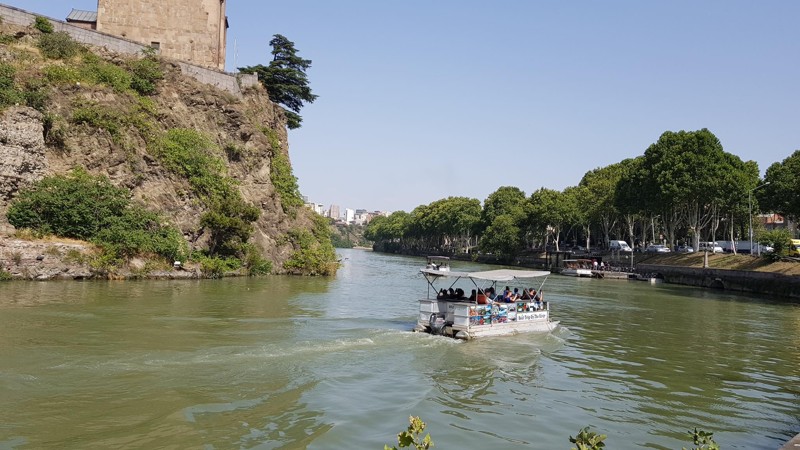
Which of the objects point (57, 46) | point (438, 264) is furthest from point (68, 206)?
point (438, 264)

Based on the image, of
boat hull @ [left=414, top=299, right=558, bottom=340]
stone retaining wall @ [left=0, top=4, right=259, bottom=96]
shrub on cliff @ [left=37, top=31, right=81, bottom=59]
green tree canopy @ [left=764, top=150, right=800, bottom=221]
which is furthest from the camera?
green tree canopy @ [left=764, top=150, right=800, bottom=221]

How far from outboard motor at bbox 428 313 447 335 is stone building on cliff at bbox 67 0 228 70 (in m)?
48.7

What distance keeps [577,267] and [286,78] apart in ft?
150

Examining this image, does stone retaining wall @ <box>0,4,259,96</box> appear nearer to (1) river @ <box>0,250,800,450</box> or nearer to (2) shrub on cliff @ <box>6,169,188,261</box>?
(2) shrub on cliff @ <box>6,169,188,261</box>

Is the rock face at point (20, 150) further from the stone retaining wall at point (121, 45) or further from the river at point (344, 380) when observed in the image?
the stone retaining wall at point (121, 45)

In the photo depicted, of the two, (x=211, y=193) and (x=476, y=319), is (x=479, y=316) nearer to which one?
(x=476, y=319)

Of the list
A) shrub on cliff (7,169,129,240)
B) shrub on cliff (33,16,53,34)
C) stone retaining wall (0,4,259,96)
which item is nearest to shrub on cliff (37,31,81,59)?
shrub on cliff (33,16,53,34)

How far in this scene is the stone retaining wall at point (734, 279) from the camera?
54.1 m

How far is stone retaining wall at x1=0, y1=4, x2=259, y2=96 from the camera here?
46656 millimetres

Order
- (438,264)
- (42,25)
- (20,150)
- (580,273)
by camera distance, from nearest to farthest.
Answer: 1. (20,150)
2. (42,25)
3. (580,273)
4. (438,264)

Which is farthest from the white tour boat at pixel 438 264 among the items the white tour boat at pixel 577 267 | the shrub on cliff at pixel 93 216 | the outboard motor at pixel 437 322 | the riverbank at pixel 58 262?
the riverbank at pixel 58 262

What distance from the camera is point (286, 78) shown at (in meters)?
74.3

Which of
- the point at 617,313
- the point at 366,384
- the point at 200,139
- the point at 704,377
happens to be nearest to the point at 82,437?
the point at 366,384

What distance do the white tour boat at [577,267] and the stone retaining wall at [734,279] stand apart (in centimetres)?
759
